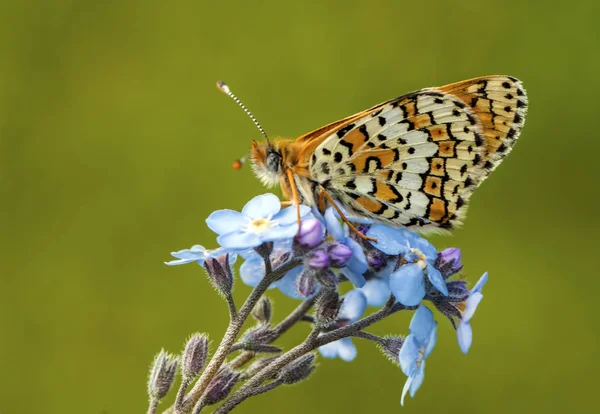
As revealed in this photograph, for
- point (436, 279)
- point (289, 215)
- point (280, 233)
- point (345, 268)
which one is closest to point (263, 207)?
point (289, 215)

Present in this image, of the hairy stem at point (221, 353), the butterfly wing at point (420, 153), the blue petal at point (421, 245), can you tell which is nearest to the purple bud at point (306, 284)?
the hairy stem at point (221, 353)

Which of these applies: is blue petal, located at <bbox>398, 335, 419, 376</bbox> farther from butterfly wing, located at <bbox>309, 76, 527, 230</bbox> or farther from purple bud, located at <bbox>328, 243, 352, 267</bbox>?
butterfly wing, located at <bbox>309, 76, 527, 230</bbox>

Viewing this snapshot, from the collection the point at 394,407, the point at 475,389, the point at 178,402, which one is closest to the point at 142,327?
the point at 394,407

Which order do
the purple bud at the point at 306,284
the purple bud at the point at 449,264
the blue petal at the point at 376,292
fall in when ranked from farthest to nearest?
the blue petal at the point at 376,292, the purple bud at the point at 449,264, the purple bud at the point at 306,284

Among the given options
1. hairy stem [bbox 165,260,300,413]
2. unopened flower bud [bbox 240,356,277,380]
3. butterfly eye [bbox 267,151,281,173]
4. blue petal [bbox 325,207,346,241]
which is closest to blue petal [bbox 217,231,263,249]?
hairy stem [bbox 165,260,300,413]

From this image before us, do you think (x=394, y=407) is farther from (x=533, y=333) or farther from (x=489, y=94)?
(x=489, y=94)

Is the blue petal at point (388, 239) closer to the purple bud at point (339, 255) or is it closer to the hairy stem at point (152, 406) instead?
the purple bud at point (339, 255)

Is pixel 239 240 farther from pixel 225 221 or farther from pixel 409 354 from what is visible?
pixel 409 354
